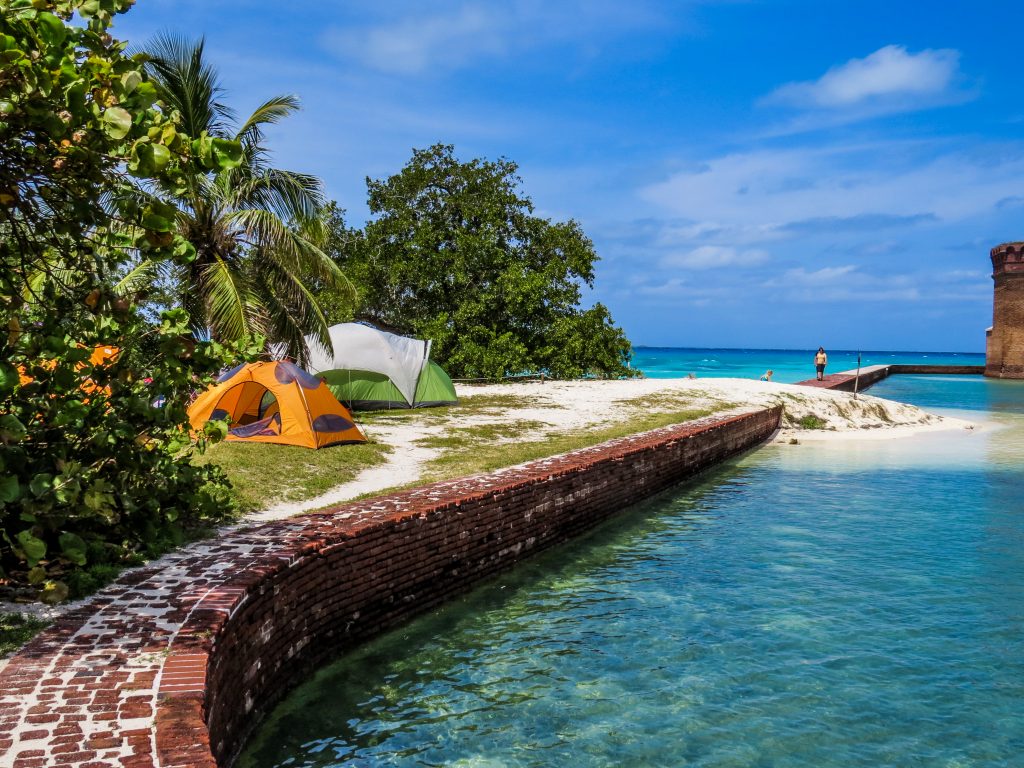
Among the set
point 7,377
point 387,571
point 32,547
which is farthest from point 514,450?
point 7,377

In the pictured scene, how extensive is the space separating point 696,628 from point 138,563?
18.3 ft

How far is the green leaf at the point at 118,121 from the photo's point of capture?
432 centimetres

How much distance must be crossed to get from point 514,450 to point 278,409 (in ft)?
14.0

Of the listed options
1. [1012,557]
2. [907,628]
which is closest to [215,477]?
[907,628]

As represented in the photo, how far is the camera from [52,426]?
6.56 m

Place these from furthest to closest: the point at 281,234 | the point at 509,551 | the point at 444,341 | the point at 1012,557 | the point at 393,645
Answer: the point at 444,341, the point at 281,234, the point at 1012,557, the point at 509,551, the point at 393,645

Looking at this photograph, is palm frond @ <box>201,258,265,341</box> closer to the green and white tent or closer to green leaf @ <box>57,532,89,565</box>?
the green and white tent

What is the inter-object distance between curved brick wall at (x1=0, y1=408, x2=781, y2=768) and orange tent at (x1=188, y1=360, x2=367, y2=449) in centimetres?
409

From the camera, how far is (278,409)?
45.9 feet

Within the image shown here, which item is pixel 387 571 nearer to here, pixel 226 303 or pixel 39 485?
pixel 39 485

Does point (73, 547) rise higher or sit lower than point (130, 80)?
lower

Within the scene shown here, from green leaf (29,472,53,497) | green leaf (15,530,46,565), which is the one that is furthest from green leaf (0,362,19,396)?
green leaf (15,530,46,565)

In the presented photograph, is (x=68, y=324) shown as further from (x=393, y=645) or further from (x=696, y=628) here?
(x=696, y=628)

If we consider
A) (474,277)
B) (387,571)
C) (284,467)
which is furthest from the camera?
(474,277)
